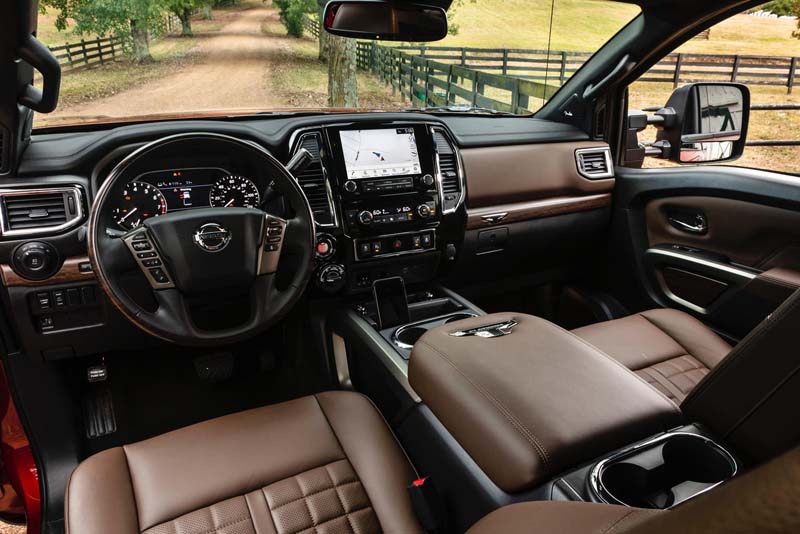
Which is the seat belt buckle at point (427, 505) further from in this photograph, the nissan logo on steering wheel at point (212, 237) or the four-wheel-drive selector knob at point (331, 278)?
the four-wheel-drive selector knob at point (331, 278)

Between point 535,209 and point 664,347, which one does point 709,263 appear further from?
point 535,209

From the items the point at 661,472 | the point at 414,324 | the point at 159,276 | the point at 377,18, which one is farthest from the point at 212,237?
the point at 661,472

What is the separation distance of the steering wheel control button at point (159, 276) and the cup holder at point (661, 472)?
3.99 ft

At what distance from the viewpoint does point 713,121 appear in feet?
8.68

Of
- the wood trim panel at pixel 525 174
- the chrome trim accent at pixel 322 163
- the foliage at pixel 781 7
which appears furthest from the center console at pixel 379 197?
the foliage at pixel 781 7

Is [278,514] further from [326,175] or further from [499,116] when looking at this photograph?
[499,116]

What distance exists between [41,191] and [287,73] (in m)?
1.23

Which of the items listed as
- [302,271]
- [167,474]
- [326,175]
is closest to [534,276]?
[326,175]

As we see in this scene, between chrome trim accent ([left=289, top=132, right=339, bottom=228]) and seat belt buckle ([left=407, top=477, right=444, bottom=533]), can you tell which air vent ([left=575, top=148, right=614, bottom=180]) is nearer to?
chrome trim accent ([left=289, top=132, right=339, bottom=228])

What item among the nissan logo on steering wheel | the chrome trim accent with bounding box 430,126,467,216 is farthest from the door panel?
the nissan logo on steering wheel

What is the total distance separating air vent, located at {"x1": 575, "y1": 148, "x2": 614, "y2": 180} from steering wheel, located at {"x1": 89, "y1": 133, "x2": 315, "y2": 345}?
1.48 meters

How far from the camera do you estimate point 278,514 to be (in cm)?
132

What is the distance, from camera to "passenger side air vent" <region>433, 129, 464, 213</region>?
7.66 feet

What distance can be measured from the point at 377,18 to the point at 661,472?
1.58m
